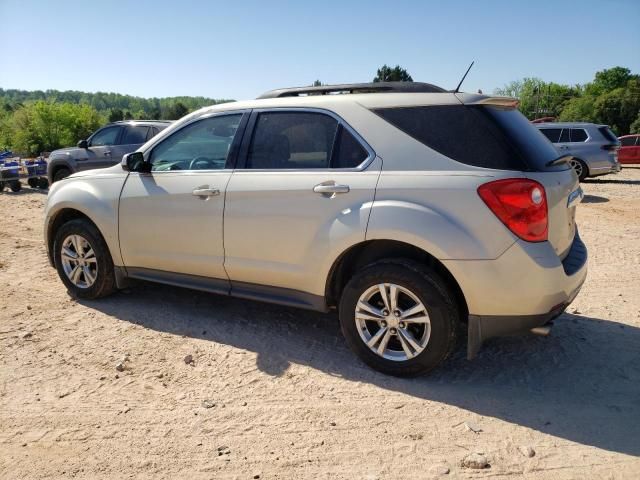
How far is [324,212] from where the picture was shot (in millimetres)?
3492

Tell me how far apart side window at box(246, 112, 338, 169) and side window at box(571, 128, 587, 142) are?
13.5 m

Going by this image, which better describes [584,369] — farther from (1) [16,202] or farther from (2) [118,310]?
(1) [16,202]

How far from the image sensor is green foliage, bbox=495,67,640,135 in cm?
6450

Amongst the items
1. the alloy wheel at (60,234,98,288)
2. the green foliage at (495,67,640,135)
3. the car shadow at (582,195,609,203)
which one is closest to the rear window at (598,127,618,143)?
the car shadow at (582,195,609,203)

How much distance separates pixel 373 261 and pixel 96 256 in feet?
8.85

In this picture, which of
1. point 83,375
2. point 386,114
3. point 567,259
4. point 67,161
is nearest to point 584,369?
point 567,259

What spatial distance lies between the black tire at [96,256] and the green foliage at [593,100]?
139 feet

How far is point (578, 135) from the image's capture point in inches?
586

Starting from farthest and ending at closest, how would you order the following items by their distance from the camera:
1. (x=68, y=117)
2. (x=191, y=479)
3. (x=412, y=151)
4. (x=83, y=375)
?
(x=68, y=117), (x=83, y=375), (x=412, y=151), (x=191, y=479)

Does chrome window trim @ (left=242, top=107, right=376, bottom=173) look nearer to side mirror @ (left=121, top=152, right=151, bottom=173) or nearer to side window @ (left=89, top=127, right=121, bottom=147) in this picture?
side mirror @ (left=121, top=152, right=151, bottom=173)

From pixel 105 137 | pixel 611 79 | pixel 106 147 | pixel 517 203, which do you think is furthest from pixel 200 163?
pixel 611 79

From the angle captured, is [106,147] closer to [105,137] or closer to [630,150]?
[105,137]

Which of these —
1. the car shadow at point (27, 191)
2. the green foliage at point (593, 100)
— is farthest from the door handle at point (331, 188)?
the green foliage at point (593, 100)

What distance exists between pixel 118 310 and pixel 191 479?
8.54 feet
